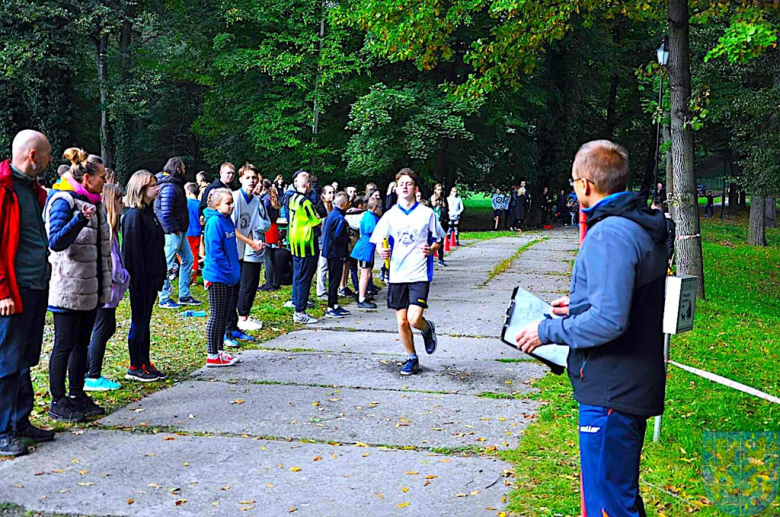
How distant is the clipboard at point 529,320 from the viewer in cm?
421

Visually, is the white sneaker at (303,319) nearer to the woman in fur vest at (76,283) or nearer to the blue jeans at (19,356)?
the woman in fur vest at (76,283)

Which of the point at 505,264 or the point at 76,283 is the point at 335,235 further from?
the point at 505,264

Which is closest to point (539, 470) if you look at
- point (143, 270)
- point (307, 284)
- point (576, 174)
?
point (576, 174)

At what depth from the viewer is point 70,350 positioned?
6.84m

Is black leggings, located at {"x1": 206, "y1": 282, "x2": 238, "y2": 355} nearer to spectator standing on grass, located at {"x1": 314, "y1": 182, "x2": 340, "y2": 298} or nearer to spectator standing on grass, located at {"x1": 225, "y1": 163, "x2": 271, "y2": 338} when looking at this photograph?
spectator standing on grass, located at {"x1": 225, "y1": 163, "x2": 271, "y2": 338}

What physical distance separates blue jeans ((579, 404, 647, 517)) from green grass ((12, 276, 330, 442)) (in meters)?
4.39

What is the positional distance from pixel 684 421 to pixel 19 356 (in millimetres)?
5033

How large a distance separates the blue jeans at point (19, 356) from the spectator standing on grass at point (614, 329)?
12.6 ft

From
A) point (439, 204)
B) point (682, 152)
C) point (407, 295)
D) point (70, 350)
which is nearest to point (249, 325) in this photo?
point (407, 295)

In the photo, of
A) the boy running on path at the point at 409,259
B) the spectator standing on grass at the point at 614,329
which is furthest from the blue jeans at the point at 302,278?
the spectator standing on grass at the point at 614,329

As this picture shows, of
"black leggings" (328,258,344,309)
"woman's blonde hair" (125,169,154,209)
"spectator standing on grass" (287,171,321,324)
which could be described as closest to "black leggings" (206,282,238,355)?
"woman's blonde hair" (125,169,154,209)

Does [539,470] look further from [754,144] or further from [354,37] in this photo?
[354,37]

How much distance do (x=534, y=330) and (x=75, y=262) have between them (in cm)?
428

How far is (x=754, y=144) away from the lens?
89.4ft
